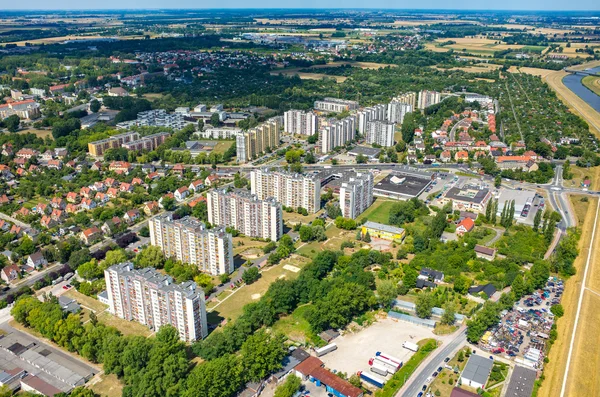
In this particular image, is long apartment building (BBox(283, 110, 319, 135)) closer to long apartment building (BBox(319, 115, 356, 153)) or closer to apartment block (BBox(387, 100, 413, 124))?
long apartment building (BBox(319, 115, 356, 153))

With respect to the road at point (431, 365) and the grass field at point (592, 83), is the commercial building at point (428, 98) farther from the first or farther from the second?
the road at point (431, 365)

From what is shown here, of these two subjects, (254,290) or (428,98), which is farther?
(428,98)

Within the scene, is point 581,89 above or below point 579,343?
above

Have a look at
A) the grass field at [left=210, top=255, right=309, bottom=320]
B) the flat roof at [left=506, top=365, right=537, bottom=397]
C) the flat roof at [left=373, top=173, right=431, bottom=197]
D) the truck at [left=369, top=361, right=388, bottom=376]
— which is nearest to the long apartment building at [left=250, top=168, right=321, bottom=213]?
the flat roof at [left=373, top=173, right=431, bottom=197]

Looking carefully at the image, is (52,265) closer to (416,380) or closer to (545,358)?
(416,380)

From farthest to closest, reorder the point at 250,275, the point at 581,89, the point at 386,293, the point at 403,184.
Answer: the point at 581,89 < the point at 403,184 < the point at 250,275 < the point at 386,293

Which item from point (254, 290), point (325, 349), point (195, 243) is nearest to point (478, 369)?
point (325, 349)

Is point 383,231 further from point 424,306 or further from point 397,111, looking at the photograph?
point 397,111
